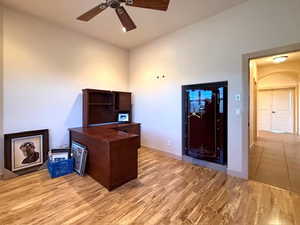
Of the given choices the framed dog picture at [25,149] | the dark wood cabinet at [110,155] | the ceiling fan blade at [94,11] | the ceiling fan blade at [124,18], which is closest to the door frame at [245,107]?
the dark wood cabinet at [110,155]

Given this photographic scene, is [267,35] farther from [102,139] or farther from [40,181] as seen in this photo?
[40,181]

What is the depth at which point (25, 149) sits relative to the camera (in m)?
2.94

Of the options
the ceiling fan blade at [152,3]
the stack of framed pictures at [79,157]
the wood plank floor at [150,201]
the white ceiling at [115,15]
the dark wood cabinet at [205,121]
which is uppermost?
the white ceiling at [115,15]

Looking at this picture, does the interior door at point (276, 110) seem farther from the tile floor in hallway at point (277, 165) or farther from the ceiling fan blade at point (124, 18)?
the ceiling fan blade at point (124, 18)

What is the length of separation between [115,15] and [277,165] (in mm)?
4707

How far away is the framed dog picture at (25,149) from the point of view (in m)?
2.76

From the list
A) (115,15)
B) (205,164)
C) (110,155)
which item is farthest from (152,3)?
(205,164)

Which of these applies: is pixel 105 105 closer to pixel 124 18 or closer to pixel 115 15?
pixel 115 15

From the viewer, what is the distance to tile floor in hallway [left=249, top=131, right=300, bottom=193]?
8.46 ft

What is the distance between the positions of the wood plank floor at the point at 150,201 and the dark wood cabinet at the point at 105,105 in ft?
5.43

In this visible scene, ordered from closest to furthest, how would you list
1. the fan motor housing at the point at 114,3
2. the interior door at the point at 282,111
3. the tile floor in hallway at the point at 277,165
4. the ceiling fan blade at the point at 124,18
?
the fan motor housing at the point at 114,3, the ceiling fan blade at the point at 124,18, the tile floor in hallway at the point at 277,165, the interior door at the point at 282,111

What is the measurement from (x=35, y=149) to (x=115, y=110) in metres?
2.01

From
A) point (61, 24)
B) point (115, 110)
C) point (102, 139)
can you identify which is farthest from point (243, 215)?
point (61, 24)

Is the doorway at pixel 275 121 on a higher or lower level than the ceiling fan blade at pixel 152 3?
lower
